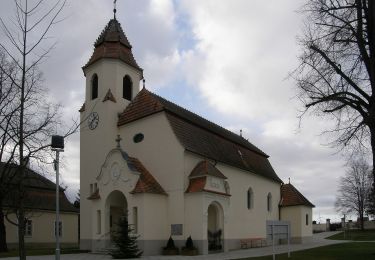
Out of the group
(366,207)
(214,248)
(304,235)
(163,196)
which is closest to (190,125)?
(163,196)

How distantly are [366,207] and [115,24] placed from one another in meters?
56.5

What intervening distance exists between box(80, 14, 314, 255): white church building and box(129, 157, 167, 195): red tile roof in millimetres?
62

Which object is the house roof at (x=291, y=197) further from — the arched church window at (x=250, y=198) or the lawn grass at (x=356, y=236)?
the lawn grass at (x=356, y=236)

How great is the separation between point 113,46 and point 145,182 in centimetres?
1180

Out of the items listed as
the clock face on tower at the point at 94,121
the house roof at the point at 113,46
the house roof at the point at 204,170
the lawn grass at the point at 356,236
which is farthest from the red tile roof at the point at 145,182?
the lawn grass at the point at 356,236

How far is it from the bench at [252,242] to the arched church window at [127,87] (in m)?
13.8

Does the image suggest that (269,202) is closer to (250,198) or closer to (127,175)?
(250,198)

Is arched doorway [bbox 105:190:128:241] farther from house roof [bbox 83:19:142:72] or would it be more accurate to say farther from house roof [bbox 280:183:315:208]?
house roof [bbox 280:183:315:208]

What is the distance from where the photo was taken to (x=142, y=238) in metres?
27.2

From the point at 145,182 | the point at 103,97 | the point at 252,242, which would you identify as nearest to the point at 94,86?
the point at 103,97

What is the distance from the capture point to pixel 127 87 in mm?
34938

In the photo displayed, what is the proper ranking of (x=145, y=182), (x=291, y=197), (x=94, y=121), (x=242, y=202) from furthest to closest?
1. (x=291, y=197)
2. (x=242, y=202)
3. (x=94, y=121)
4. (x=145, y=182)

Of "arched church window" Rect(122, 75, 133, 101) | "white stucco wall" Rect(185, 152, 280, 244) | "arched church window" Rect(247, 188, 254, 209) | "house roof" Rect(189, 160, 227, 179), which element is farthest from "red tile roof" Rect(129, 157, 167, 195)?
"arched church window" Rect(247, 188, 254, 209)

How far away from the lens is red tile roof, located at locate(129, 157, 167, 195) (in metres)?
27.7
